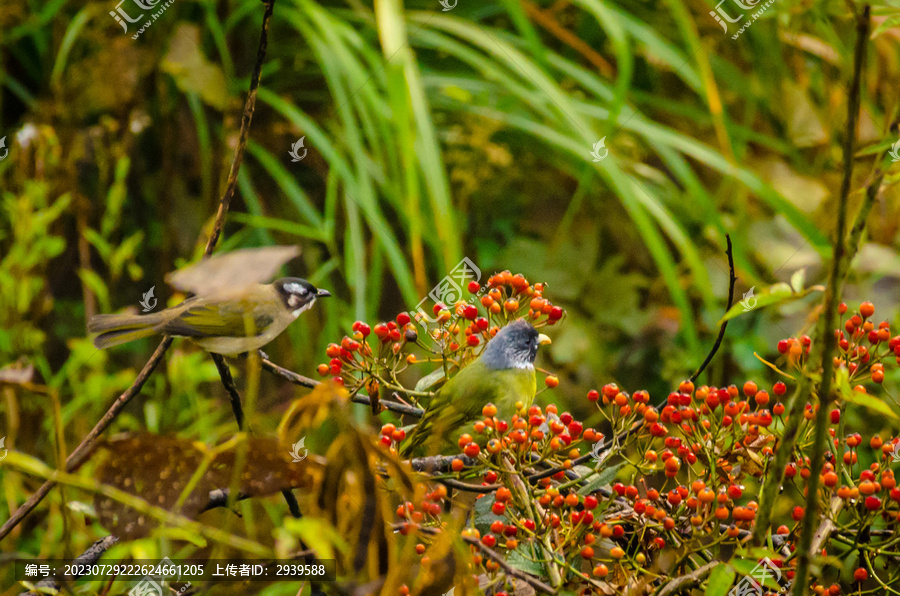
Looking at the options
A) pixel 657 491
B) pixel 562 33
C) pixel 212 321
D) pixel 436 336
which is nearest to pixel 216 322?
pixel 212 321

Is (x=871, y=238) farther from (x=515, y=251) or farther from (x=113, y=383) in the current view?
(x=113, y=383)

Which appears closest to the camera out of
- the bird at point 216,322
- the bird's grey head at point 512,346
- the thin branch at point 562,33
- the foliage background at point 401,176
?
the bird at point 216,322

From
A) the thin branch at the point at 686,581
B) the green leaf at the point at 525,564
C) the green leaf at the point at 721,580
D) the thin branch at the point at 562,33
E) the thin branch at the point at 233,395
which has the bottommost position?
the green leaf at the point at 525,564

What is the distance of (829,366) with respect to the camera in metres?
0.24

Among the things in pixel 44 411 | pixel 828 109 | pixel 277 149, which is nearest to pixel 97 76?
pixel 277 149

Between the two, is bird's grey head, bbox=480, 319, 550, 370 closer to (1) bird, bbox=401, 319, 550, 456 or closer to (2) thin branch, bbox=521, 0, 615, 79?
(1) bird, bbox=401, 319, 550, 456

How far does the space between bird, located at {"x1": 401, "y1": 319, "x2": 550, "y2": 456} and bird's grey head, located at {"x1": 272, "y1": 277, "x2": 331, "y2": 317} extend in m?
0.09

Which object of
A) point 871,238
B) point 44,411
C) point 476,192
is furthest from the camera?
point 871,238

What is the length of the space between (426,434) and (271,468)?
18cm

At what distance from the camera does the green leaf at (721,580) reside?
257 millimetres

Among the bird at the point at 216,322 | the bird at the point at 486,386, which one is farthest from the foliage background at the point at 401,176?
the bird at the point at 216,322

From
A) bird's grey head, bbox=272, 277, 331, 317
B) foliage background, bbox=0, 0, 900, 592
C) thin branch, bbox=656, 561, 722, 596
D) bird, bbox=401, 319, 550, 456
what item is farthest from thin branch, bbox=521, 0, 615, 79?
thin branch, bbox=656, 561, 722, 596

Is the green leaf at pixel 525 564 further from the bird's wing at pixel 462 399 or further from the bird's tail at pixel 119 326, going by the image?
the bird's tail at pixel 119 326

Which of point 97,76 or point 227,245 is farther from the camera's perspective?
point 97,76
